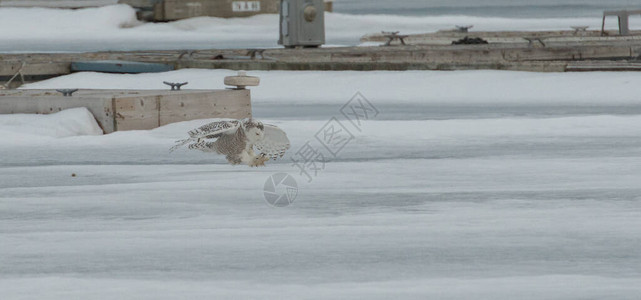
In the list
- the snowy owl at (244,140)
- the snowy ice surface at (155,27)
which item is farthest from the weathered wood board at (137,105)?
the snowy ice surface at (155,27)

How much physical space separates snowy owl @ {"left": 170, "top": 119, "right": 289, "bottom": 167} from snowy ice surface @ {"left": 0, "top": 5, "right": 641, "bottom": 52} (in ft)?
84.3

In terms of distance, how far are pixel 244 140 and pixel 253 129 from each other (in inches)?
14.9

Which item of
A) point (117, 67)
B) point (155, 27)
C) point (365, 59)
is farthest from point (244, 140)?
point (155, 27)

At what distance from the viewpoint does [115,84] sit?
19.8m

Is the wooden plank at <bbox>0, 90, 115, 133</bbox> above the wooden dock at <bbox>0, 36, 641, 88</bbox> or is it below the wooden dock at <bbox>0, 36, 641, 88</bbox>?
below

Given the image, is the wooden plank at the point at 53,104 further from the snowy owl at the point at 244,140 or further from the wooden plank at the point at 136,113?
the snowy owl at the point at 244,140

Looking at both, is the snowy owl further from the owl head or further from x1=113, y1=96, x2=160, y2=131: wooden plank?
x1=113, y1=96, x2=160, y2=131: wooden plank

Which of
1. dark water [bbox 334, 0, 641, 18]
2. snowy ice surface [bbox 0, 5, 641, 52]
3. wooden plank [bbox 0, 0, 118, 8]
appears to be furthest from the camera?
dark water [bbox 334, 0, 641, 18]

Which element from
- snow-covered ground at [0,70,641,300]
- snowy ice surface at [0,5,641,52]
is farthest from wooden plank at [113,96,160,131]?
snowy ice surface at [0,5,641,52]

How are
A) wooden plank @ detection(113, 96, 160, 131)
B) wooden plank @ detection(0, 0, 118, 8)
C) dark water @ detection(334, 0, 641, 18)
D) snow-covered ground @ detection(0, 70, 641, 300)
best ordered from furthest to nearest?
1. dark water @ detection(334, 0, 641, 18)
2. wooden plank @ detection(0, 0, 118, 8)
3. wooden plank @ detection(113, 96, 160, 131)
4. snow-covered ground @ detection(0, 70, 641, 300)

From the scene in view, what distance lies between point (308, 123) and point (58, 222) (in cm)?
603

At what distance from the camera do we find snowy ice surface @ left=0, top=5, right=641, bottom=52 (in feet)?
125

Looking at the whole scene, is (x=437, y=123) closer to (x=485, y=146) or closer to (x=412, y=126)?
(x=412, y=126)

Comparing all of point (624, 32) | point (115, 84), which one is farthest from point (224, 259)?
point (624, 32)
